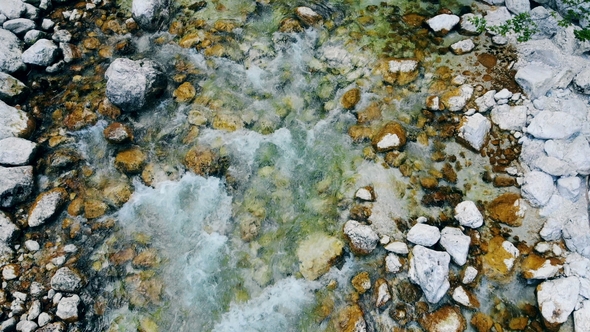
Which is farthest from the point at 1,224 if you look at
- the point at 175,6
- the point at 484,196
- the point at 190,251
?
the point at 484,196

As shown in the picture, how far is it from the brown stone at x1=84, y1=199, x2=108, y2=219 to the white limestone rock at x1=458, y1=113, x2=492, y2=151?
22.7 ft

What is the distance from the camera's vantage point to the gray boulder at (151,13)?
1020 cm

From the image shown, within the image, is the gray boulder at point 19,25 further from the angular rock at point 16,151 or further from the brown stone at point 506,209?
the brown stone at point 506,209

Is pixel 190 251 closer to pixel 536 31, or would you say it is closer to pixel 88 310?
pixel 88 310

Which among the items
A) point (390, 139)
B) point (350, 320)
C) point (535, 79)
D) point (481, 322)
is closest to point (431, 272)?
point (481, 322)

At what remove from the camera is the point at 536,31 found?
888cm

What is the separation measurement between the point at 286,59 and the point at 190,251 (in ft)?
15.4

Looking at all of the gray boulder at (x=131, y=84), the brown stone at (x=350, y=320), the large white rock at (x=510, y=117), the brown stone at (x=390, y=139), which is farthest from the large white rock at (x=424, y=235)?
the gray boulder at (x=131, y=84)

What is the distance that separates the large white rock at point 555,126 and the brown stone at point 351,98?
10.7 ft

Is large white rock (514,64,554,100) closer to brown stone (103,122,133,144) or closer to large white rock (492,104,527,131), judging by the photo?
large white rock (492,104,527,131)

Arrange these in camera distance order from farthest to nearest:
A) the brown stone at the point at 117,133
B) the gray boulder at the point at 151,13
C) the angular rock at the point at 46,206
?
1. the gray boulder at the point at 151,13
2. the brown stone at the point at 117,133
3. the angular rock at the point at 46,206

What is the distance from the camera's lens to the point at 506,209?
7273mm

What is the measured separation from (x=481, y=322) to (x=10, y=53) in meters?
11.1

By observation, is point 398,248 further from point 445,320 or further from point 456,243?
point 445,320
